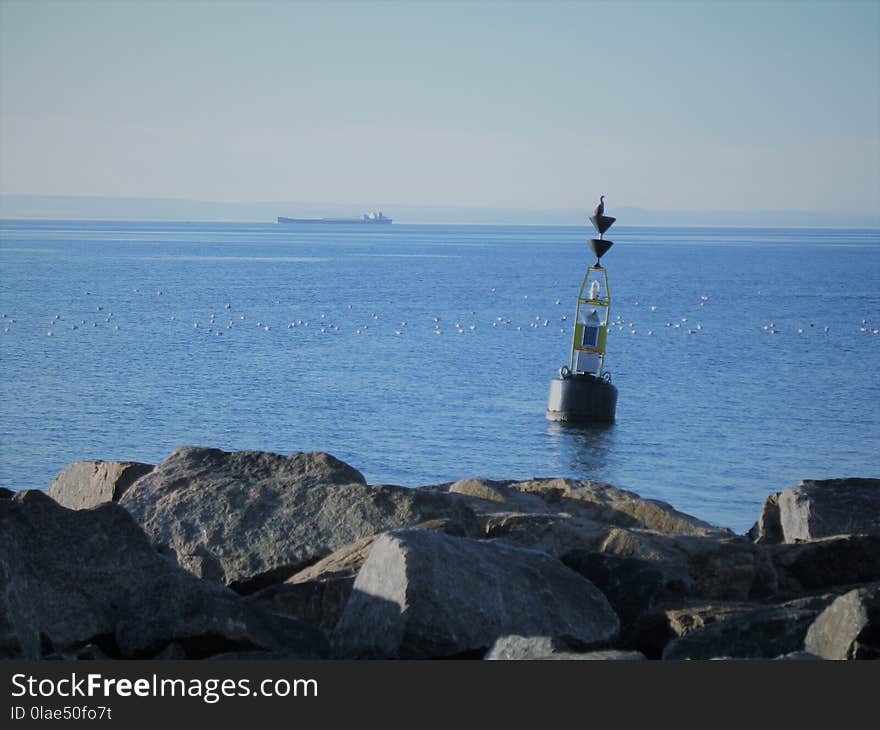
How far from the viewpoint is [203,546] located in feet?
28.2

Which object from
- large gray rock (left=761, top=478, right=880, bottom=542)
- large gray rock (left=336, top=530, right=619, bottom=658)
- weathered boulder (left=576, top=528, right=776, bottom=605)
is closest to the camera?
large gray rock (left=336, top=530, right=619, bottom=658)

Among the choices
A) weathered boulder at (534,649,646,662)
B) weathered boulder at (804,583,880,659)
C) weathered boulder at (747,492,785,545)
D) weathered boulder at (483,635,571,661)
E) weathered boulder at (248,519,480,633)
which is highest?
weathered boulder at (804,583,880,659)

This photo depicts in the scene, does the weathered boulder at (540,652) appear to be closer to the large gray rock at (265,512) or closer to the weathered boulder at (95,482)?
the large gray rock at (265,512)

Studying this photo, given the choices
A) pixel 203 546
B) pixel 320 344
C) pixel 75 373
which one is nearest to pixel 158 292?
pixel 320 344

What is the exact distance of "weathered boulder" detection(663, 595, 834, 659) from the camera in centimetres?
656

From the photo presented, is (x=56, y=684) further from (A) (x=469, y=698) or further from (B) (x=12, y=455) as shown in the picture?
Answer: (B) (x=12, y=455)

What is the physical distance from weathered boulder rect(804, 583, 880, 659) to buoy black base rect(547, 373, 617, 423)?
2094cm

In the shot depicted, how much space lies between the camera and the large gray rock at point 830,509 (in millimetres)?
9688

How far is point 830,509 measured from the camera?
9828 millimetres

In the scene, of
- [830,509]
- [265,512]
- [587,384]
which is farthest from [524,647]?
[587,384]

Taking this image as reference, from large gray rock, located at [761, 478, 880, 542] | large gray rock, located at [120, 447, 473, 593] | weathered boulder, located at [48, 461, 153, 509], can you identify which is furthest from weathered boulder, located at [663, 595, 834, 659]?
weathered boulder, located at [48, 461, 153, 509]

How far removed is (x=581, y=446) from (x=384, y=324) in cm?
3326

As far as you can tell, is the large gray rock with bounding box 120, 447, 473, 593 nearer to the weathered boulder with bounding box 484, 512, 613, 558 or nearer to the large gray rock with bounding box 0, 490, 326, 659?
the weathered boulder with bounding box 484, 512, 613, 558

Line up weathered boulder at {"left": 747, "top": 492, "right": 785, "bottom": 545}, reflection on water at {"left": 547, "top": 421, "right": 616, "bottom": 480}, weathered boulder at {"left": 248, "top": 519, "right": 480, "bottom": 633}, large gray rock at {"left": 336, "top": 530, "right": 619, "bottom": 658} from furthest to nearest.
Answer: reflection on water at {"left": 547, "top": 421, "right": 616, "bottom": 480}, weathered boulder at {"left": 747, "top": 492, "right": 785, "bottom": 545}, weathered boulder at {"left": 248, "top": 519, "right": 480, "bottom": 633}, large gray rock at {"left": 336, "top": 530, "right": 619, "bottom": 658}
